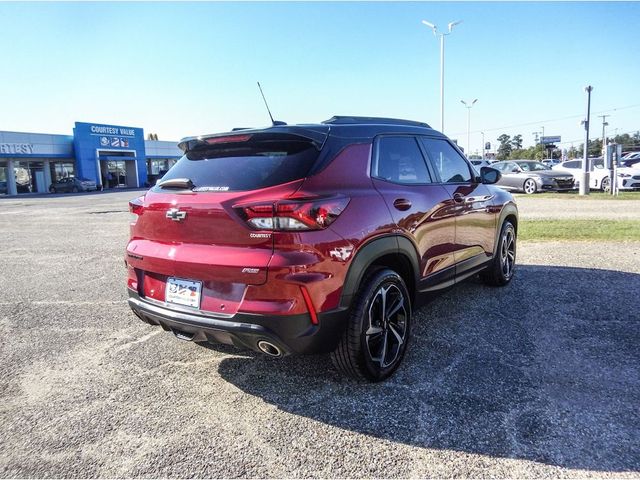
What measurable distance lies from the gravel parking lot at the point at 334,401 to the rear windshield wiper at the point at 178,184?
1367 mm

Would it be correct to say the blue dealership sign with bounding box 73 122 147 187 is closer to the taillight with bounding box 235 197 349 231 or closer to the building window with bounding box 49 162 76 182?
the building window with bounding box 49 162 76 182

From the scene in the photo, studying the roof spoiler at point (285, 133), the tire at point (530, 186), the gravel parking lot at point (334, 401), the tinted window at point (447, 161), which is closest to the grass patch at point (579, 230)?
the gravel parking lot at point (334, 401)

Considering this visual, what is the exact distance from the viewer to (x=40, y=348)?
399 cm

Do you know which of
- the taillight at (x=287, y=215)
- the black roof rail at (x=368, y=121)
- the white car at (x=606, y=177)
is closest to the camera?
the taillight at (x=287, y=215)

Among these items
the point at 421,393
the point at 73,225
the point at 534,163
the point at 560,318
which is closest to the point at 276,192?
the point at 421,393

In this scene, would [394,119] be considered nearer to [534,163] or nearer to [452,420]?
[452,420]

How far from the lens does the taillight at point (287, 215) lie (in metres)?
2.69

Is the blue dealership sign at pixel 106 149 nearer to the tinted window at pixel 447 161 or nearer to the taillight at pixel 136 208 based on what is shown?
the taillight at pixel 136 208

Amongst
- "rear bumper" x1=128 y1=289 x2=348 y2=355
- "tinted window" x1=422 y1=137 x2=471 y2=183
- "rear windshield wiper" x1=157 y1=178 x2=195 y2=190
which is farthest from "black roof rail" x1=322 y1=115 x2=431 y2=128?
"rear bumper" x1=128 y1=289 x2=348 y2=355

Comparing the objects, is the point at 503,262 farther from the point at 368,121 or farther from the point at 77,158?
the point at 77,158

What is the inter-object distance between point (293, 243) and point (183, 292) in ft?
2.81

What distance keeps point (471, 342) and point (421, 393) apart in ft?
3.32

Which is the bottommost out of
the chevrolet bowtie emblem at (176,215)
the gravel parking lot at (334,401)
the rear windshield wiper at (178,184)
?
the gravel parking lot at (334,401)

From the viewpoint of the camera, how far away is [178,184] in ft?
10.6
